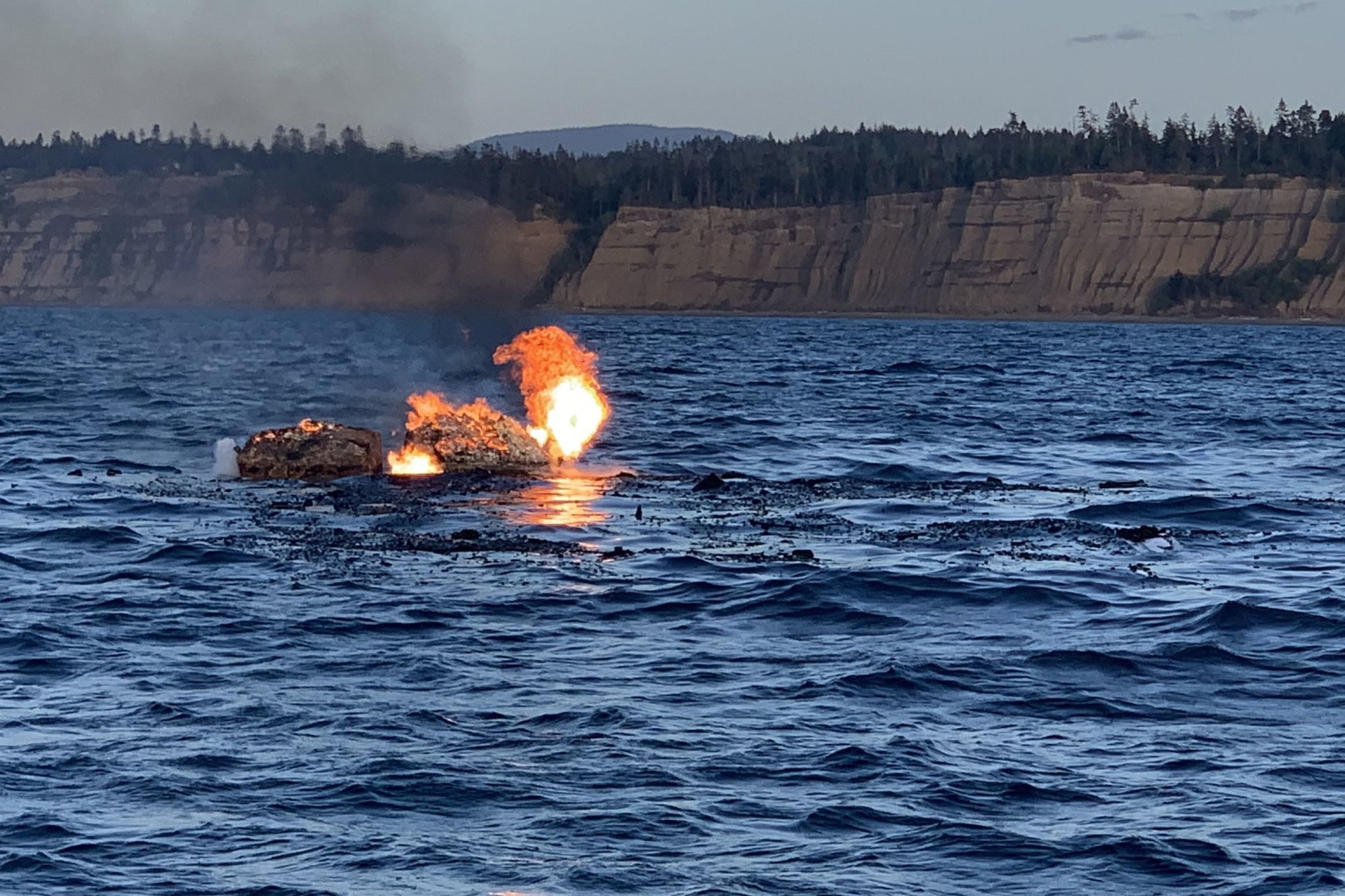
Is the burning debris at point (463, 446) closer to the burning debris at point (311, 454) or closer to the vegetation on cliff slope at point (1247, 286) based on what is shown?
the burning debris at point (311, 454)

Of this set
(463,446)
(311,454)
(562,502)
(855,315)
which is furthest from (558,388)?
(855,315)

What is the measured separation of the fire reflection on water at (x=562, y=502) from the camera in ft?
96.1

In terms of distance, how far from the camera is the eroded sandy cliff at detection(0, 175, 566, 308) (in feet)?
146

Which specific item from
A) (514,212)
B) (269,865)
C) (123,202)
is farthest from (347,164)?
(123,202)

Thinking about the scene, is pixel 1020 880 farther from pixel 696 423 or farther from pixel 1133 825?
pixel 696 423

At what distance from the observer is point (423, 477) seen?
112 feet

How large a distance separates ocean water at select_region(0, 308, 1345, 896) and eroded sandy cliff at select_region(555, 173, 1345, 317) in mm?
121750

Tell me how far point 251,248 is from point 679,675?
7743 cm

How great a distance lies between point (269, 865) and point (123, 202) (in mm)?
180835

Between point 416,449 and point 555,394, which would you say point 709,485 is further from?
point 555,394

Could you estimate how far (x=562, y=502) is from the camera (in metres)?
31.5

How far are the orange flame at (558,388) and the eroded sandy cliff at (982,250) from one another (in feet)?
415

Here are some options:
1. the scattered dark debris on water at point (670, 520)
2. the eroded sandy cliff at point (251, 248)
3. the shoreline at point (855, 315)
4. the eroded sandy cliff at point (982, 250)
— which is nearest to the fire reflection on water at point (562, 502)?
the scattered dark debris on water at point (670, 520)

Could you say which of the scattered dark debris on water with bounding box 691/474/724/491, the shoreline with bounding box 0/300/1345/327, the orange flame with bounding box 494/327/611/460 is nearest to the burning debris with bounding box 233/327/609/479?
the orange flame with bounding box 494/327/611/460
